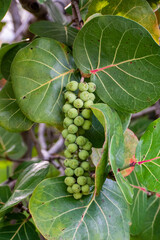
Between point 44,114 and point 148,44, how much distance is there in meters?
0.28

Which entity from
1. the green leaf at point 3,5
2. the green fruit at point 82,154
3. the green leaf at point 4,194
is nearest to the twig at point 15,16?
the green leaf at point 3,5

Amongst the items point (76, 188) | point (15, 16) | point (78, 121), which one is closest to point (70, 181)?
point (76, 188)

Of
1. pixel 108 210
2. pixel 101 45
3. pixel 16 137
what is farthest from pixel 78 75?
pixel 16 137

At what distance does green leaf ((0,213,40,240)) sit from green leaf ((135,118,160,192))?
0.38m

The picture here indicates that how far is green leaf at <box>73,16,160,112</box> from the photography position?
57 centimetres

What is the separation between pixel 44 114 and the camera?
0.64 metres

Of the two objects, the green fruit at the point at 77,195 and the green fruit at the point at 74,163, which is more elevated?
the green fruit at the point at 74,163

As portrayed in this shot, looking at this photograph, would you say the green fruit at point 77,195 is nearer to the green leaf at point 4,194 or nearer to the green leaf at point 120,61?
the green leaf at point 120,61

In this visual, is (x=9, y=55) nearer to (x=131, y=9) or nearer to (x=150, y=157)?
(x=131, y=9)

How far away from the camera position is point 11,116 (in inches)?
30.0

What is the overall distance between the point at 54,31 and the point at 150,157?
44 centimetres

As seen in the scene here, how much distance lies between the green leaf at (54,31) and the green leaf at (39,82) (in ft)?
0.38

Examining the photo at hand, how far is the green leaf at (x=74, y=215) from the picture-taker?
1.79ft

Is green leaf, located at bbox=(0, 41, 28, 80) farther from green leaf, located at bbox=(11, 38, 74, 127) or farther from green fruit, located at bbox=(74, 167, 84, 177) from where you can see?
green fruit, located at bbox=(74, 167, 84, 177)
